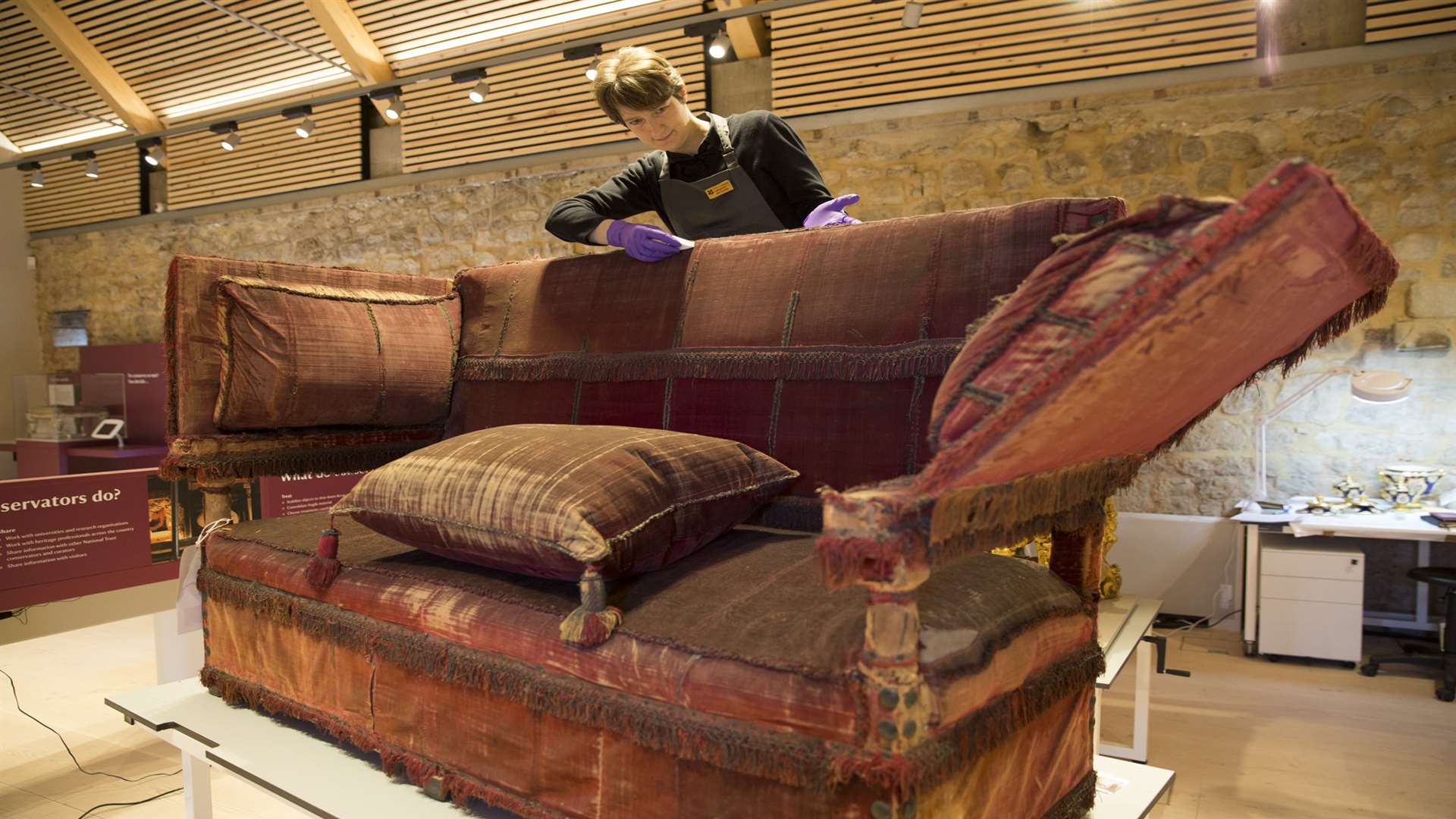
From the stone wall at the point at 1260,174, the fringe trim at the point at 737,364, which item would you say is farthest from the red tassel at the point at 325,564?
the stone wall at the point at 1260,174

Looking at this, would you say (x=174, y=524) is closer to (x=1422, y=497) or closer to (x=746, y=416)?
(x=746, y=416)

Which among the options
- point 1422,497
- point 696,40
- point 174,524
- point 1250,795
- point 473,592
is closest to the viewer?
point 473,592

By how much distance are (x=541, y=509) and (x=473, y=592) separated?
275mm

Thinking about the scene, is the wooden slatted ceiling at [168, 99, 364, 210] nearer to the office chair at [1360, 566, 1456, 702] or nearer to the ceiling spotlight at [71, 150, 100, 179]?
the ceiling spotlight at [71, 150, 100, 179]

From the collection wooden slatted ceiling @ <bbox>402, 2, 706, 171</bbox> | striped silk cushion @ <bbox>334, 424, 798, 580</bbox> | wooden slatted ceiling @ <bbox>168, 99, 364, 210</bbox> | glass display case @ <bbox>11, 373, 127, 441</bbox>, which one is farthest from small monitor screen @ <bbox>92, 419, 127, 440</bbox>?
striped silk cushion @ <bbox>334, 424, 798, 580</bbox>

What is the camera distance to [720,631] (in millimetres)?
1140

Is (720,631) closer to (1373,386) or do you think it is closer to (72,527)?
(72,527)

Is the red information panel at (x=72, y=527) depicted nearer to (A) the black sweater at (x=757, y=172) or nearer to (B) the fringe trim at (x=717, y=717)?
(B) the fringe trim at (x=717, y=717)

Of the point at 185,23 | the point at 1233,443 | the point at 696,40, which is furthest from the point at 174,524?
the point at 185,23

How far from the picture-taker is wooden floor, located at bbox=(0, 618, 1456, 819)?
8.65ft

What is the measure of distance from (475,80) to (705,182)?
4443 mm

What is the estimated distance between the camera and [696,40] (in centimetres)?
577

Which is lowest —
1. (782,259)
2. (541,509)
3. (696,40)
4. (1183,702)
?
(1183,702)

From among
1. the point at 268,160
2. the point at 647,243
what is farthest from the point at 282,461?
the point at 268,160
